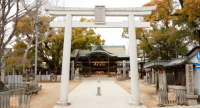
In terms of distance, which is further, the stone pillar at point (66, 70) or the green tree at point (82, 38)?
the green tree at point (82, 38)

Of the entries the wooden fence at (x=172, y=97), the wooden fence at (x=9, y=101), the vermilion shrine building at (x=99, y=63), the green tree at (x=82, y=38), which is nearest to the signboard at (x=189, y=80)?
the wooden fence at (x=172, y=97)

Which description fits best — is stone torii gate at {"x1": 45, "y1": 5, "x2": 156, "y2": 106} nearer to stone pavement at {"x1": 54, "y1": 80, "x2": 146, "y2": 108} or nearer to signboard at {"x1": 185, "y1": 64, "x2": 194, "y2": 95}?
stone pavement at {"x1": 54, "y1": 80, "x2": 146, "y2": 108}

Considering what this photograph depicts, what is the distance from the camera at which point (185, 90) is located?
926cm

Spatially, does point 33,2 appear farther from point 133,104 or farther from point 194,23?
point 194,23

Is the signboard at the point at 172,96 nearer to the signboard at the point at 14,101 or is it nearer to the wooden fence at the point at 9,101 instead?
the wooden fence at the point at 9,101

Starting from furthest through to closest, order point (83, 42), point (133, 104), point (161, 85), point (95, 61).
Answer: point (95, 61), point (83, 42), point (161, 85), point (133, 104)

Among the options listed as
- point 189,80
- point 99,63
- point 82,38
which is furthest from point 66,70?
point 99,63

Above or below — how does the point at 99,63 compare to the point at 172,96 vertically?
above

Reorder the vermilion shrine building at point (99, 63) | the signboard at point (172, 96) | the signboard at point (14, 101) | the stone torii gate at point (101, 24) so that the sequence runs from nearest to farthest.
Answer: the signboard at point (14, 101) → the stone torii gate at point (101, 24) → the signboard at point (172, 96) → the vermilion shrine building at point (99, 63)

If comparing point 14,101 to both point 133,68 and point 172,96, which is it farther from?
point 172,96

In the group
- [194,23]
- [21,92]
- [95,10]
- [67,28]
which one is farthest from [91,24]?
[194,23]

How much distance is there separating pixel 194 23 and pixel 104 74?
24.1 metres

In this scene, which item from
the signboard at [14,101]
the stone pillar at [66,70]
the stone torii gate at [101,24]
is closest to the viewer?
the signboard at [14,101]

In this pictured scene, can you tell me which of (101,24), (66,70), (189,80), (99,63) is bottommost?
(189,80)
